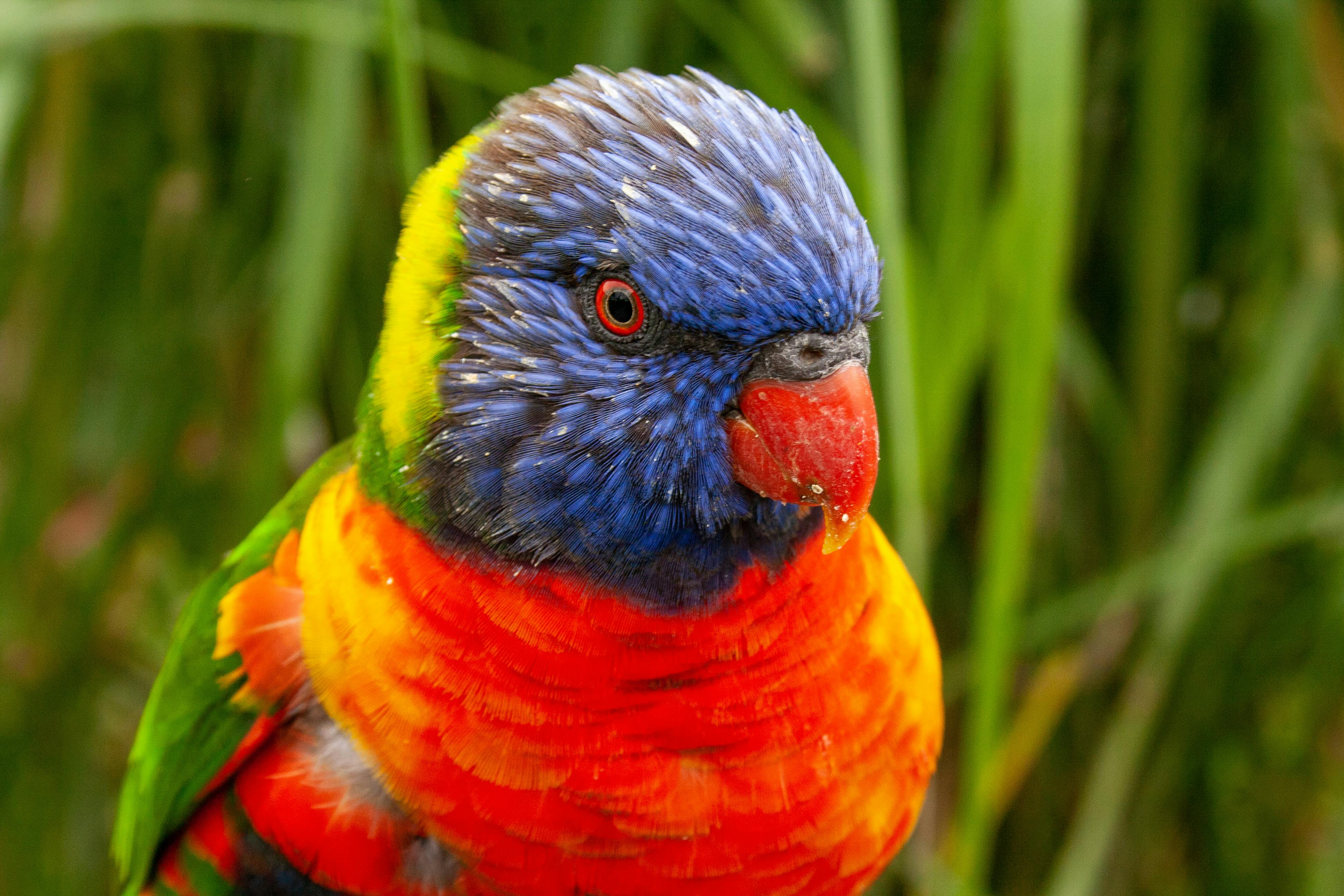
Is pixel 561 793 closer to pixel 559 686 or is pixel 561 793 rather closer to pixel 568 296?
pixel 559 686

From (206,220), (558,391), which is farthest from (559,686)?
(206,220)

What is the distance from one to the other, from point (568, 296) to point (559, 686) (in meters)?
0.28

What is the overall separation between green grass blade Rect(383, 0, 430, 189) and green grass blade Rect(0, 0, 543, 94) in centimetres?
4

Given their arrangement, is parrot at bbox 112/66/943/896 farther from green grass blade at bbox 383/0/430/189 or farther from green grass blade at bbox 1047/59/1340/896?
green grass blade at bbox 1047/59/1340/896

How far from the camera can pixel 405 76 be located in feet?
2.61

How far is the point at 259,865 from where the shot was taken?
93 centimetres

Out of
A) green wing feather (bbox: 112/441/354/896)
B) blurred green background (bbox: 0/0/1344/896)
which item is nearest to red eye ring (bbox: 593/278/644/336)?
green wing feather (bbox: 112/441/354/896)

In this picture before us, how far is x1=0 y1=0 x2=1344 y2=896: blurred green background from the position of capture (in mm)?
1216

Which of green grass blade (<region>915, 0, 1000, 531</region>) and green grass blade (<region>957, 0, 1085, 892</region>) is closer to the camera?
green grass blade (<region>957, 0, 1085, 892</region>)

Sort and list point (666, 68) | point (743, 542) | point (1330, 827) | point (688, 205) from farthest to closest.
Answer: point (1330, 827) < point (666, 68) < point (743, 542) < point (688, 205)

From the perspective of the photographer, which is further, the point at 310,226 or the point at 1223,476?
the point at 1223,476

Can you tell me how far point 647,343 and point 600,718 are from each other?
28cm

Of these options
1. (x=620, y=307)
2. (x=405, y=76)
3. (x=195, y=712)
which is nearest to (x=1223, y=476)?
(x=620, y=307)

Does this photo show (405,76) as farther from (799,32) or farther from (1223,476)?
(1223,476)
